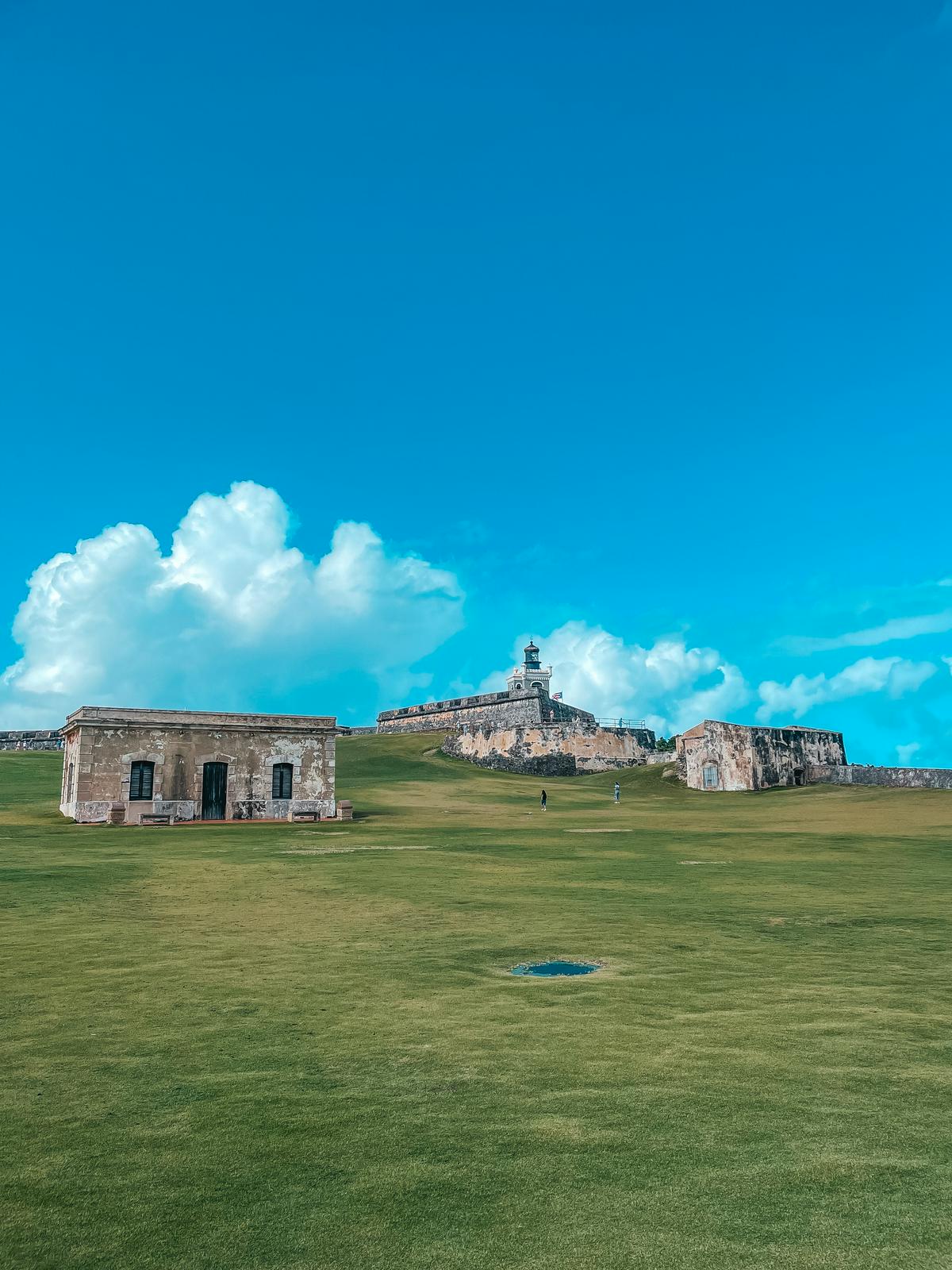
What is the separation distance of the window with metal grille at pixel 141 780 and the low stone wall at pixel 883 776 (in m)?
33.3

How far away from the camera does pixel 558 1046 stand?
7004 mm

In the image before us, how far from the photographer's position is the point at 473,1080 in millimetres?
6258

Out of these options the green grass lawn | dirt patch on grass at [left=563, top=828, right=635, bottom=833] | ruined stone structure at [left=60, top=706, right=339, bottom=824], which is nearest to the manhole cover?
the green grass lawn

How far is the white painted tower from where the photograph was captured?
85.1 meters

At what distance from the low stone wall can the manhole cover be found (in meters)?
38.0

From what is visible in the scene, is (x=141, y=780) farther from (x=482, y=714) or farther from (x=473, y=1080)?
(x=482, y=714)

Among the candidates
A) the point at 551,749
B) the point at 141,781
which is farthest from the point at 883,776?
the point at 141,781

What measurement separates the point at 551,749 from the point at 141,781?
37.1 m

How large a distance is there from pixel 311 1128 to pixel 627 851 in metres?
17.7

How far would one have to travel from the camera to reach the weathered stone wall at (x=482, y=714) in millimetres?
68562

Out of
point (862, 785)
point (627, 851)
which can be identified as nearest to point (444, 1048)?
point (627, 851)

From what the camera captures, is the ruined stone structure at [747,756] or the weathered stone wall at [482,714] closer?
the ruined stone structure at [747,756]

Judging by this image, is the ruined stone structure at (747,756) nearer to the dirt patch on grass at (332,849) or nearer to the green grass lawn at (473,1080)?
the dirt patch on grass at (332,849)

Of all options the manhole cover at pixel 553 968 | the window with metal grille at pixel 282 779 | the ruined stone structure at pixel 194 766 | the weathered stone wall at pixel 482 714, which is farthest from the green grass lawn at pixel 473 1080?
the weathered stone wall at pixel 482 714
